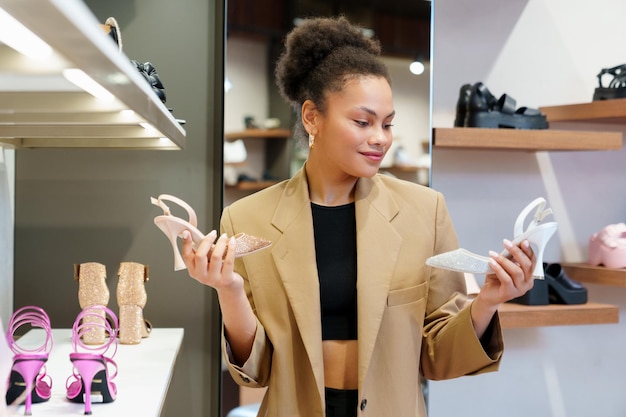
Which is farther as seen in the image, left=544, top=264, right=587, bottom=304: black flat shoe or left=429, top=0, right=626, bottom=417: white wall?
left=429, top=0, right=626, bottom=417: white wall

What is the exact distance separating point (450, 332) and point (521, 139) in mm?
1315

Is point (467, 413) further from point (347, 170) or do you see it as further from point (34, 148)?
point (34, 148)

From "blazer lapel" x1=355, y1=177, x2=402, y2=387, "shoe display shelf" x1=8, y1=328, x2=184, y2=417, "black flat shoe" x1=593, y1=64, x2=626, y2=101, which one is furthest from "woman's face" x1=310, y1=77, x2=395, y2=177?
"black flat shoe" x1=593, y1=64, x2=626, y2=101

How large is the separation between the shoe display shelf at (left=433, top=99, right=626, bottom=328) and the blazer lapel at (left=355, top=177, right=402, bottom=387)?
1018 millimetres

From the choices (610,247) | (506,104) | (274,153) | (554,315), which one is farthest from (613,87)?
(274,153)

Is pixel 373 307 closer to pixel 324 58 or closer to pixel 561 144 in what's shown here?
pixel 324 58

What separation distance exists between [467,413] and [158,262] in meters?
1.44

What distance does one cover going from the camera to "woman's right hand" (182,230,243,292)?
124 centimetres

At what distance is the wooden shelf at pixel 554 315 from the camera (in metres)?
2.59

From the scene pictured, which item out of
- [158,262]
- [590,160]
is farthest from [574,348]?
[158,262]

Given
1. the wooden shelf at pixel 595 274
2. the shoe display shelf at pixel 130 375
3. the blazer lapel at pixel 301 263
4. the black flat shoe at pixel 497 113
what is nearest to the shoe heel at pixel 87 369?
the shoe display shelf at pixel 130 375

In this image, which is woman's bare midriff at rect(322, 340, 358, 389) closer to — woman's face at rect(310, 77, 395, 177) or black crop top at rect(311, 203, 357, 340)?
black crop top at rect(311, 203, 357, 340)

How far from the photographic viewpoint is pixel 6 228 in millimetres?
2254

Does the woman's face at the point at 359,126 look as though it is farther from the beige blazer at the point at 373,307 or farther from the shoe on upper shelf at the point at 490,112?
the shoe on upper shelf at the point at 490,112
